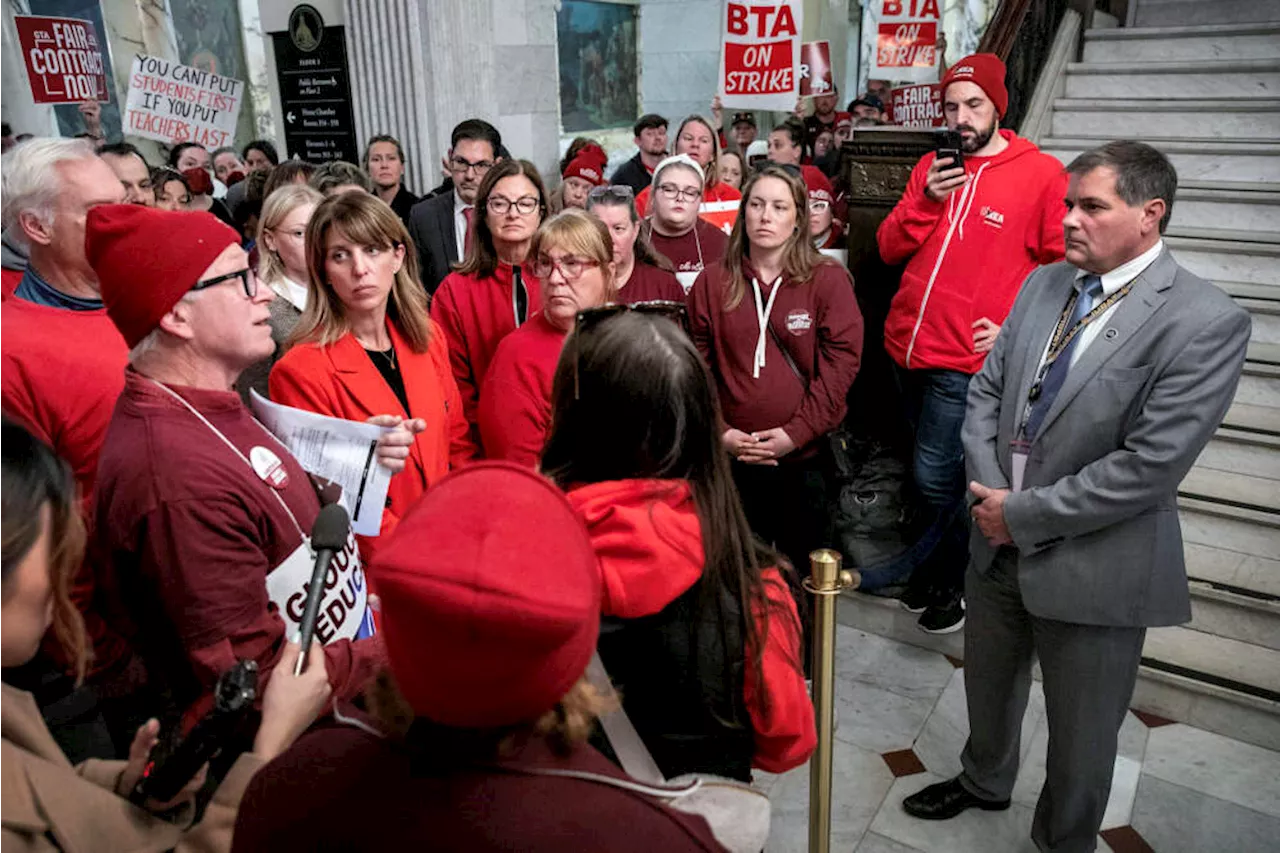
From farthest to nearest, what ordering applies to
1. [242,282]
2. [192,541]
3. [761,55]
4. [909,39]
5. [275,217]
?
[909,39] < [761,55] < [275,217] < [242,282] < [192,541]

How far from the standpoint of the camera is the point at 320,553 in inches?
52.0

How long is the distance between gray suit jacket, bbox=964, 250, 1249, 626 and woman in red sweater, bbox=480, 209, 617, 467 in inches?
51.9

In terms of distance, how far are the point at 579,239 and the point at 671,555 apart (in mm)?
1820

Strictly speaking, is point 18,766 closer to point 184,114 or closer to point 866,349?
point 866,349

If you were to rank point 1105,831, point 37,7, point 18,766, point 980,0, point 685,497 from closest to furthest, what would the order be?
1. point 18,766
2. point 685,497
3. point 1105,831
4. point 37,7
5. point 980,0

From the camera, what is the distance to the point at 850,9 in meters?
13.7

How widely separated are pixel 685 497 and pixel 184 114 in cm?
701

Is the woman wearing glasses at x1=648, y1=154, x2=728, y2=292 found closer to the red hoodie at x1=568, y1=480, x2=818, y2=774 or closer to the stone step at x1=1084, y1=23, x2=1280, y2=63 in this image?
the red hoodie at x1=568, y1=480, x2=818, y2=774

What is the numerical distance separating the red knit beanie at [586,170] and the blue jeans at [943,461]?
10.3ft

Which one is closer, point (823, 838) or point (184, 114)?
point (823, 838)

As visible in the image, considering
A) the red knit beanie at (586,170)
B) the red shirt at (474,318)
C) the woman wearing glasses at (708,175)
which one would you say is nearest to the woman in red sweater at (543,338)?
the red shirt at (474,318)

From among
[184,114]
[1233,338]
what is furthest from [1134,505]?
[184,114]

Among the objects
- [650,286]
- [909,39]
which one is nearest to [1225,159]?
[909,39]

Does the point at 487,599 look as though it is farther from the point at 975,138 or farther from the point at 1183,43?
the point at 1183,43
